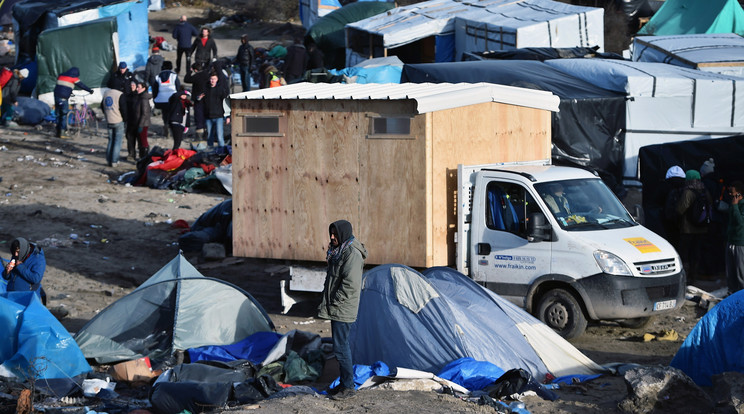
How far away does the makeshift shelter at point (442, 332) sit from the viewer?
8.38 metres

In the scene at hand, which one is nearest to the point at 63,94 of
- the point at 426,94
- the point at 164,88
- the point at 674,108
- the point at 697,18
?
the point at 164,88

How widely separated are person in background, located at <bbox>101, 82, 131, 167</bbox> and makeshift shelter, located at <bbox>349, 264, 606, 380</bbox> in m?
11.1

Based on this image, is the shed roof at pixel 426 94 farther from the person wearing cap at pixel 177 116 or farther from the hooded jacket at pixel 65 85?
the hooded jacket at pixel 65 85

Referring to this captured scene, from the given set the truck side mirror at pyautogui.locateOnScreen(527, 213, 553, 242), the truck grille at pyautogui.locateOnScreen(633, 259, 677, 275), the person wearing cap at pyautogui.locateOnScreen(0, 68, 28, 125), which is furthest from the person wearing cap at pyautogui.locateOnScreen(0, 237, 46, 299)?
the person wearing cap at pyautogui.locateOnScreen(0, 68, 28, 125)

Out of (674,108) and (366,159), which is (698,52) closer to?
(674,108)

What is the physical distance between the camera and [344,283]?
25.1ft

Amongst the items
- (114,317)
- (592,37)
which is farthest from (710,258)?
(592,37)

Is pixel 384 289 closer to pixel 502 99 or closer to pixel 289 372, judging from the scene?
pixel 289 372

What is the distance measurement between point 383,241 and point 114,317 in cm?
312

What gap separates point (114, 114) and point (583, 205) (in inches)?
451

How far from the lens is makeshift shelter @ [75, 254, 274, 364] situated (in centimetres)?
940

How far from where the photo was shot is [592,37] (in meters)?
22.9

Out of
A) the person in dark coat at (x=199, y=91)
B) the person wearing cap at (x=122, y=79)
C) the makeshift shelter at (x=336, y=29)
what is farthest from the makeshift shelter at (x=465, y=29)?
the person wearing cap at (x=122, y=79)

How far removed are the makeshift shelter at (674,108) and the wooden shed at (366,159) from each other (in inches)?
217
